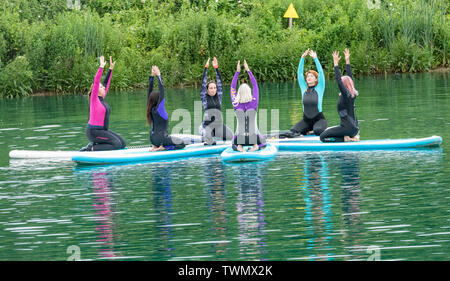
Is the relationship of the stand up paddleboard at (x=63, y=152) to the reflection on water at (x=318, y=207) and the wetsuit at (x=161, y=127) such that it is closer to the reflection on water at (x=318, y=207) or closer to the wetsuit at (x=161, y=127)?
the wetsuit at (x=161, y=127)

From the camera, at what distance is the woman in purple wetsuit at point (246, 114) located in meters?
15.5

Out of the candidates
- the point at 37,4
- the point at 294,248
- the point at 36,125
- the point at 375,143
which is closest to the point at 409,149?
the point at 375,143

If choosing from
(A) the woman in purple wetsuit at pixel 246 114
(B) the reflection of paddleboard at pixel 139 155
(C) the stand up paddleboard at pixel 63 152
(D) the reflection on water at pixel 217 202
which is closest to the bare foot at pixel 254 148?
(A) the woman in purple wetsuit at pixel 246 114

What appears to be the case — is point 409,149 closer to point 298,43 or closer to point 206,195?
point 206,195

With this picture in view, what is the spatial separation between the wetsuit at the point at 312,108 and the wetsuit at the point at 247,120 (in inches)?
83.7

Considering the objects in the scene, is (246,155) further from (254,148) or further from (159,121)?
(159,121)

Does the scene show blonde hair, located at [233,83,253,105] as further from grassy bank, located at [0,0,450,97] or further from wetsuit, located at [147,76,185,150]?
grassy bank, located at [0,0,450,97]

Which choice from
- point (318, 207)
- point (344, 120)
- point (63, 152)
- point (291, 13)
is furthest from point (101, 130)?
point (291, 13)

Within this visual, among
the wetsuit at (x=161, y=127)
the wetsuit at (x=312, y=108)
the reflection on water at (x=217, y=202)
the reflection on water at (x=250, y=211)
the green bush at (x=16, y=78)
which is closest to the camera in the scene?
the reflection on water at (x=250, y=211)

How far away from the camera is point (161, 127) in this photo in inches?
644

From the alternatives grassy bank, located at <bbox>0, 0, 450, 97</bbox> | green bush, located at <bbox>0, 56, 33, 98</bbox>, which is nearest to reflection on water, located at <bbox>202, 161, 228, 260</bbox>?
green bush, located at <bbox>0, 56, 33, 98</bbox>

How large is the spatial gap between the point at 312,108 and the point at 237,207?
6.73 m

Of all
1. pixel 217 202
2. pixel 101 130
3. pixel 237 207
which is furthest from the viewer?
pixel 101 130

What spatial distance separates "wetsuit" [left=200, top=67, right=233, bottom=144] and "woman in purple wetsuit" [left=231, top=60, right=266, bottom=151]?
4.44ft
